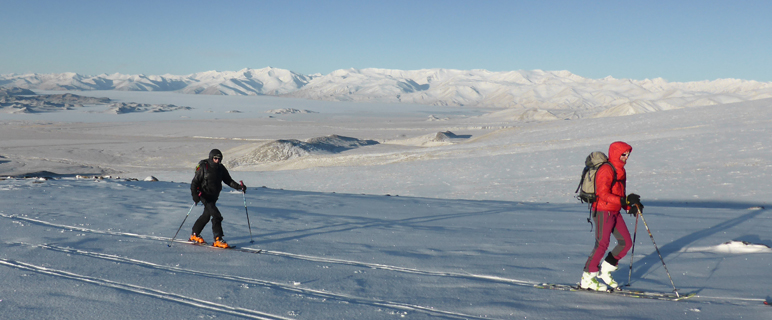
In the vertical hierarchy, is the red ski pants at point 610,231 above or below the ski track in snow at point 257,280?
above

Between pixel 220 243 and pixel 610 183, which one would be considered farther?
pixel 220 243

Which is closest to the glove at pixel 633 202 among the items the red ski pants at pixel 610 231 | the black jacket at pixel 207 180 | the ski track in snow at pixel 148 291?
the red ski pants at pixel 610 231

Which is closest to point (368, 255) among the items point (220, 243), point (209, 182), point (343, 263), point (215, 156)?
point (343, 263)

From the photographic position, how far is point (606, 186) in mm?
5016

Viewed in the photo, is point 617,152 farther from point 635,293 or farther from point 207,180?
point 207,180

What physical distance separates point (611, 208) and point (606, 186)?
266 mm

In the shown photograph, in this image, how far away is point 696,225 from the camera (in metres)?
9.93

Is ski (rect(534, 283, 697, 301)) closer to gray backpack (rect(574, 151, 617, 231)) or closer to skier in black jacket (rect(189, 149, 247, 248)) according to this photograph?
gray backpack (rect(574, 151, 617, 231))

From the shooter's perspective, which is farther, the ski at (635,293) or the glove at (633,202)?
the ski at (635,293)

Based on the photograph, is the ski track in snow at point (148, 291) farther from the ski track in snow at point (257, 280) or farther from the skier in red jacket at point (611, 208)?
the skier in red jacket at point (611, 208)

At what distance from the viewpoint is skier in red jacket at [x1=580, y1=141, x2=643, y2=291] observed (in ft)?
16.5

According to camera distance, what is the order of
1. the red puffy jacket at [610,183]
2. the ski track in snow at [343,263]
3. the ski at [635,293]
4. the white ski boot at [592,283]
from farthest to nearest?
the white ski boot at [592,283] → the ski at [635,293] → the red puffy jacket at [610,183] → the ski track in snow at [343,263]

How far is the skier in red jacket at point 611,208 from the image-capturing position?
502cm

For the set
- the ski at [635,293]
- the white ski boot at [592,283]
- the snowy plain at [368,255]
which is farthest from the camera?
the white ski boot at [592,283]
